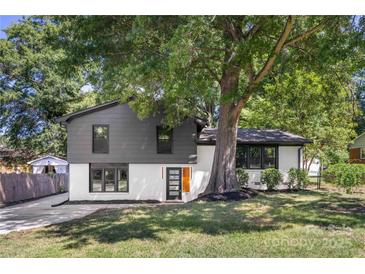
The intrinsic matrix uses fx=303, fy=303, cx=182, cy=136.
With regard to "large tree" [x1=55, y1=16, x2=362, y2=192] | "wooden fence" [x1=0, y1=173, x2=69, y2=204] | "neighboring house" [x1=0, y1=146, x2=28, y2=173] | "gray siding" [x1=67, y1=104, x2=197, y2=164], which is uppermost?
"large tree" [x1=55, y1=16, x2=362, y2=192]

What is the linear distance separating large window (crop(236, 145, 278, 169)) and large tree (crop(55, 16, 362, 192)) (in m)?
3.42

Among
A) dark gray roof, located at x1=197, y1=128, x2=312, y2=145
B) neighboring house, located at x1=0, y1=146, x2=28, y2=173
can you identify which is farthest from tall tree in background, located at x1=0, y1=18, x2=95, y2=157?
dark gray roof, located at x1=197, y1=128, x2=312, y2=145

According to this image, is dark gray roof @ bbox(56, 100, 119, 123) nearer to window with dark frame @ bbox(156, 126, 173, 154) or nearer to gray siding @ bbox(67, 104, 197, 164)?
gray siding @ bbox(67, 104, 197, 164)

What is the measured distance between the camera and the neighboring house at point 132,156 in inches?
568

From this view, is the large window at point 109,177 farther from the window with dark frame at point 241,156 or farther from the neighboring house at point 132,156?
the window with dark frame at point 241,156

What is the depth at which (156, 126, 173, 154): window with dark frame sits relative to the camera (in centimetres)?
1472

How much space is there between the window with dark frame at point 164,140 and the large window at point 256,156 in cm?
345

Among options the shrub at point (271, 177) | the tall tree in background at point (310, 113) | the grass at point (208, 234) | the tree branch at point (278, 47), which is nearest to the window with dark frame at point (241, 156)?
the shrub at point (271, 177)

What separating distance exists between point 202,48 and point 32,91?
19245mm

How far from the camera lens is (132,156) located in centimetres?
1456

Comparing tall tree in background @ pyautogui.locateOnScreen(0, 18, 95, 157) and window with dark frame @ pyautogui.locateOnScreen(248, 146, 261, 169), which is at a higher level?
tall tree in background @ pyautogui.locateOnScreen(0, 18, 95, 157)

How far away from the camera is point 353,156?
28703 mm
